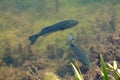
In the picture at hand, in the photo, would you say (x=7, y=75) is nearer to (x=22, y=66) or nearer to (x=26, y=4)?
(x=22, y=66)

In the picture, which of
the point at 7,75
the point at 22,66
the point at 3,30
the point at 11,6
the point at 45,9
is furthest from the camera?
the point at 11,6

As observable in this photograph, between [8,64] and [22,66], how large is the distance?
794 millimetres

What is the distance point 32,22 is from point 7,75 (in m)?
6.16

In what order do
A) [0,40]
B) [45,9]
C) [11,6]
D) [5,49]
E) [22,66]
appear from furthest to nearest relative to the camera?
[11,6]
[45,9]
[0,40]
[5,49]
[22,66]

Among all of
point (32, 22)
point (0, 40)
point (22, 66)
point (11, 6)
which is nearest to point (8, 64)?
point (22, 66)

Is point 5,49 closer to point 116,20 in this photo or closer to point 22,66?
point 22,66

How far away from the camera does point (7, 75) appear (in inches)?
341

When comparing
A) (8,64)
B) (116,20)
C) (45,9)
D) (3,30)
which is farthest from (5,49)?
(45,9)

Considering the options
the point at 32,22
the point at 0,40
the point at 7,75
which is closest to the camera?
the point at 7,75

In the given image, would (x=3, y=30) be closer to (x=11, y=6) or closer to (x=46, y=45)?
(x=46, y=45)

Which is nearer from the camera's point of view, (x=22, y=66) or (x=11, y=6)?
(x=22, y=66)

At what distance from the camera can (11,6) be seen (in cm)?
1803

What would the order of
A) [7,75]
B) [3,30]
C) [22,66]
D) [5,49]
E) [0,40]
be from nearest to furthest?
[7,75], [22,66], [5,49], [0,40], [3,30]

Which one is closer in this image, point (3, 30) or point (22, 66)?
point (22, 66)
